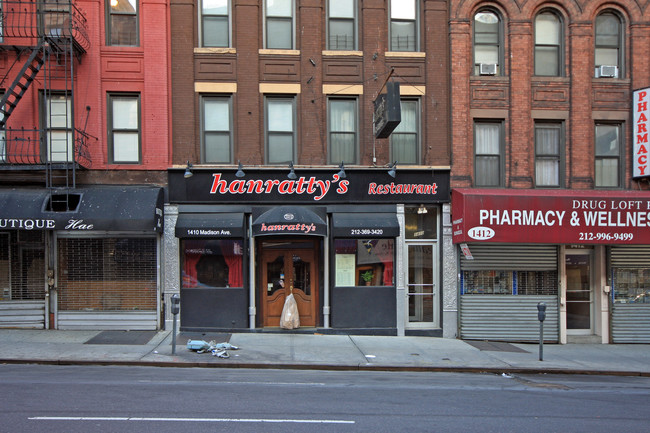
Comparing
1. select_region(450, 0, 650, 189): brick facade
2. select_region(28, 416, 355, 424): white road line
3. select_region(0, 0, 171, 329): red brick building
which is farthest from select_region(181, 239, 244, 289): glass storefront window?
select_region(28, 416, 355, 424): white road line

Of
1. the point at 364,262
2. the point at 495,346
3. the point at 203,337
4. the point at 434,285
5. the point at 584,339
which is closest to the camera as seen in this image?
the point at 203,337

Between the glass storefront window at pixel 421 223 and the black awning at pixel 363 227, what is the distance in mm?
761

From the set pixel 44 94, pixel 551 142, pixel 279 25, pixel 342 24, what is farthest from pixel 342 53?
pixel 44 94

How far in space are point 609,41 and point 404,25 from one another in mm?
5983

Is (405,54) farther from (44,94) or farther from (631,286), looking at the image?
(44,94)

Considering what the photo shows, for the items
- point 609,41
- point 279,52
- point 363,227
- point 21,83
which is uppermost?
point 609,41

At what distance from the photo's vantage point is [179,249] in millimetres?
13945

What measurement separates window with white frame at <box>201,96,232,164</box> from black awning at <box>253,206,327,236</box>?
2.14 meters

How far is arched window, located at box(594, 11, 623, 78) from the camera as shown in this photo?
15.0 meters

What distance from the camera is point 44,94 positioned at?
13695mm

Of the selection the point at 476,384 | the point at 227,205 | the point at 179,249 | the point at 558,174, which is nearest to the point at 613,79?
the point at 558,174

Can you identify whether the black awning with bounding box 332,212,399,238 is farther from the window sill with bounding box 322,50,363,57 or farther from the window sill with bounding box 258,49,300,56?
the window sill with bounding box 258,49,300,56

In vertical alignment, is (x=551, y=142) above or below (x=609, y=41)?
below

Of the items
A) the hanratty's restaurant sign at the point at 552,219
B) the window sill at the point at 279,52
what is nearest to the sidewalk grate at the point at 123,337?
the window sill at the point at 279,52
